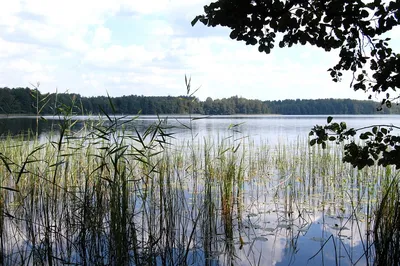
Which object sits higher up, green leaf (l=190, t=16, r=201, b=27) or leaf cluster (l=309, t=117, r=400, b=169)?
green leaf (l=190, t=16, r=201, b=27)

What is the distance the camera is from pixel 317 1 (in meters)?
2.19

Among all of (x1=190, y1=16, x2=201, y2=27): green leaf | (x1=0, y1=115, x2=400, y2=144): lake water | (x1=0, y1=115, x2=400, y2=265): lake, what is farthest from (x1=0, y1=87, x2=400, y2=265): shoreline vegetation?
(x1=190, y1=16, x2=201, y2=27): green leaf

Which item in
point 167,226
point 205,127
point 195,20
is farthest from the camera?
point 205,127

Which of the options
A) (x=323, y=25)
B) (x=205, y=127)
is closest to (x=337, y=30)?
(x=323, y=25)

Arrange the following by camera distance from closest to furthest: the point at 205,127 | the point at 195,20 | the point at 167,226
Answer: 1. the point at 195,20
2. the point at 167,226
3. the point at 205,127

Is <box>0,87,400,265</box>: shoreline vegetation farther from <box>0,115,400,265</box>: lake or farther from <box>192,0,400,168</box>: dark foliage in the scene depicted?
<box>192,0,400,168</box>: dark foliage

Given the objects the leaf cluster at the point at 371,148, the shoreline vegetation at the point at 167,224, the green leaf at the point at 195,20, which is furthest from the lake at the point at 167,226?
the green leaf at the point at 195,20

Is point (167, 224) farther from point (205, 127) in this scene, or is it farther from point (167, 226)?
point (205, 127)

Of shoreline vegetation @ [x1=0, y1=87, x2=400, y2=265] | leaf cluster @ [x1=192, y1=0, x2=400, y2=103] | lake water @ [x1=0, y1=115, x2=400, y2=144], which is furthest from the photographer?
lake water @ [x1=0, y1=115, x2=400, y2=144]

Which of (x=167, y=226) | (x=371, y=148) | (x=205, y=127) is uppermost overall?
(x=371, y=148)

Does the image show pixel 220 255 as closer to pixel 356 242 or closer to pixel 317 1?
pixel 356 242

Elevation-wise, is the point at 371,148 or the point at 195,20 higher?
the point at 195,20

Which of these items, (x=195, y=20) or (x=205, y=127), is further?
(x=205, y=127)

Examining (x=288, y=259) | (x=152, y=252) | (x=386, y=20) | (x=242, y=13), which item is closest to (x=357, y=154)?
(x=386, y=20)
